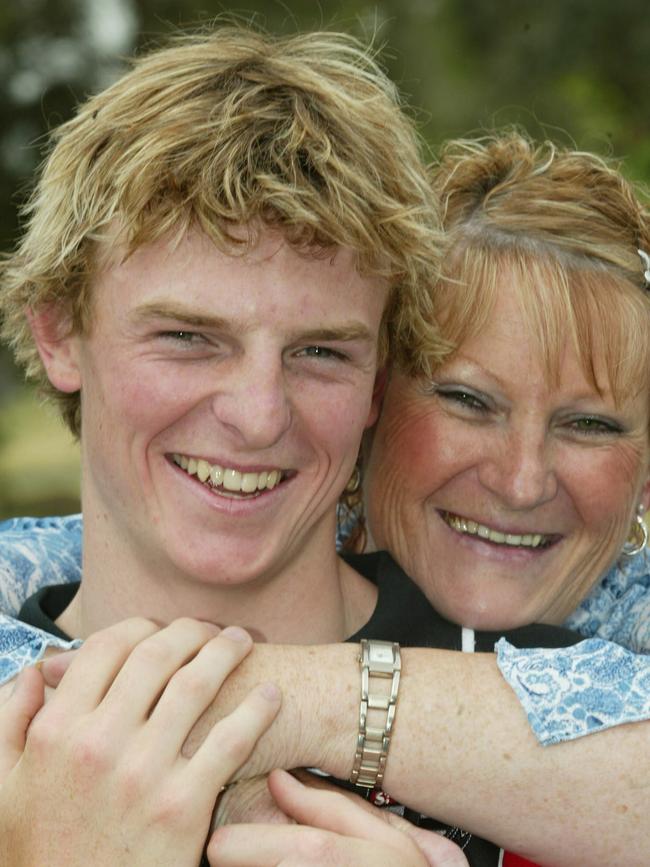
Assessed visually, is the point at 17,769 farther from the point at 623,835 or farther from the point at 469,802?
the point at 623,835

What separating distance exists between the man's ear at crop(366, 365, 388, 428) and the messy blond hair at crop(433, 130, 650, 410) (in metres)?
0.22

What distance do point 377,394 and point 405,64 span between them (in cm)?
1034

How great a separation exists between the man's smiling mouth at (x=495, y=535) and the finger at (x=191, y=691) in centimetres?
110

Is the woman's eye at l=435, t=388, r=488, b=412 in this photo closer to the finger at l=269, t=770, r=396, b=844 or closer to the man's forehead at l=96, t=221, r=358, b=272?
the man's forehead at l=96, t=221, r=358, b=272

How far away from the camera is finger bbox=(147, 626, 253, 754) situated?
7.59ft

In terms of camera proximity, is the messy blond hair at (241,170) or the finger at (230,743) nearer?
the finger at (230,743)

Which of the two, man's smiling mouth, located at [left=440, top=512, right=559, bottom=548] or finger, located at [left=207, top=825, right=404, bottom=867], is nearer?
finger, located at [left=207, top=825, right=404, bottom=867]

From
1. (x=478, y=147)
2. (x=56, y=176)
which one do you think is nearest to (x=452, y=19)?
(x=478, y=147)

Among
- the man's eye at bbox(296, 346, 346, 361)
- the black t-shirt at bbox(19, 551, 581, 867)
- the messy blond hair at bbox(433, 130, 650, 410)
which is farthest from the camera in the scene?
the messy blond hair at bbox(433, 130, 650, 410)

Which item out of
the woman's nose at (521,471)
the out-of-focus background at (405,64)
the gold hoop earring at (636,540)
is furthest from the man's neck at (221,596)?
the out-of-focus background at (405,64)

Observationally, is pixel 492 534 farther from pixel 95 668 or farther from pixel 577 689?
pixel 95 668

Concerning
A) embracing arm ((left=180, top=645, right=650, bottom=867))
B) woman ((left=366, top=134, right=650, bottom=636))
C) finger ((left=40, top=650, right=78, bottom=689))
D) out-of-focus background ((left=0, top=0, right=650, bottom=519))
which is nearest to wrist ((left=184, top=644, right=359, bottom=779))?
embracing arm ((left=180, top=645, right=650, bottom=867))

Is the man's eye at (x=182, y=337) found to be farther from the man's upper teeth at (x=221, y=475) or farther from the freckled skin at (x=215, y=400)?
the man's upper teeth at (x=221, y=475)

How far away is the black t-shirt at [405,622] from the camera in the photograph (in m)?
2.92
